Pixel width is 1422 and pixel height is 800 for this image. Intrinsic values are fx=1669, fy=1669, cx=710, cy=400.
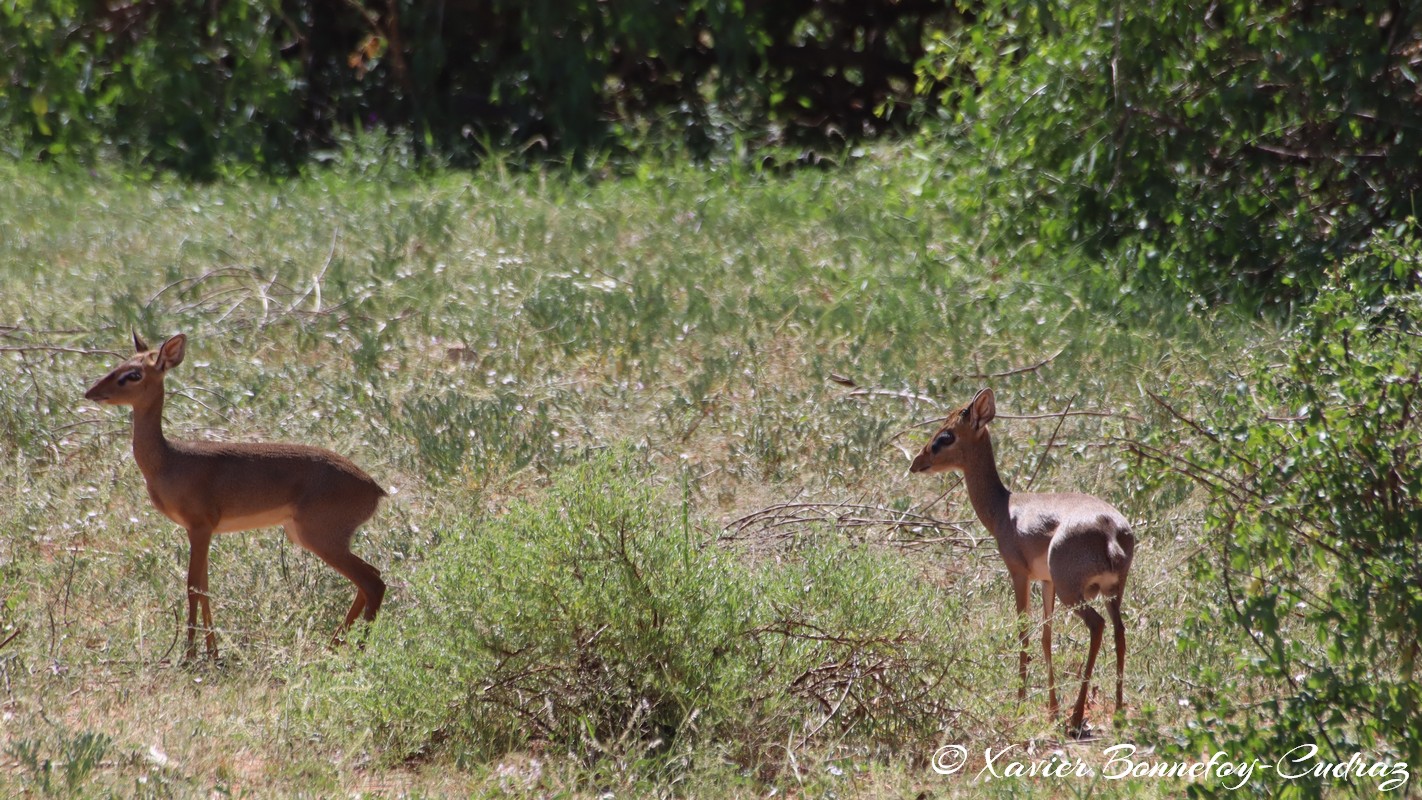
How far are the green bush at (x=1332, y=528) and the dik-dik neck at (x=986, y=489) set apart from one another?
1.08m

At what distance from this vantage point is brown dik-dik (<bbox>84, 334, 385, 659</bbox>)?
6.07 m

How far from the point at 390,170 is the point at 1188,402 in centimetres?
789

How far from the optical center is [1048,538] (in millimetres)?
5602

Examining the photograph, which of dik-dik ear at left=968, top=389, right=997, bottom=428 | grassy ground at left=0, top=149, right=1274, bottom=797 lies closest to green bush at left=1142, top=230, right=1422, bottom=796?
grassy ground at left=0, top=149, right=1274, bottom=797

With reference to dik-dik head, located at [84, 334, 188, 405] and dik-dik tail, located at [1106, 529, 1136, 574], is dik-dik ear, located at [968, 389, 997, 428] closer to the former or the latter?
dik-dik tail, located at [1106, 529, 1136, 574]

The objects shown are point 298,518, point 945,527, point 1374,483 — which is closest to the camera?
point 1374,483

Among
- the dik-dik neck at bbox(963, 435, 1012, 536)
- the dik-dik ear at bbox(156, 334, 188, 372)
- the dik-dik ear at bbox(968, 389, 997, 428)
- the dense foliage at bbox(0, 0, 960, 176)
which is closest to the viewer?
the dik-dik neck at bbox(963, 435, 1012, 536)

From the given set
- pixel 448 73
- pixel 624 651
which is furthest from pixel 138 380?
pixel 448 73

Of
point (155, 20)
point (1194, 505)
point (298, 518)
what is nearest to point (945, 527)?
point (1194, 505)

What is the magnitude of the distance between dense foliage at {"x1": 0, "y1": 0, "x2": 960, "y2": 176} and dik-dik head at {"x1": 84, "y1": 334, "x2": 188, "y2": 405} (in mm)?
7394

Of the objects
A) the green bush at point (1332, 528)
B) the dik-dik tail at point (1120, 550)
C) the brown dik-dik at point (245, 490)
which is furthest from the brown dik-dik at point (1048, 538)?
the brown dik-dik at point (245, 490)

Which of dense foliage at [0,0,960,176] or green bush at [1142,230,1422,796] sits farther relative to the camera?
dense foliage at [0,0,960,176]

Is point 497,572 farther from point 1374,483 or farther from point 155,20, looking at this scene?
point 155,20

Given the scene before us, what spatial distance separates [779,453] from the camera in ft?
25.3
